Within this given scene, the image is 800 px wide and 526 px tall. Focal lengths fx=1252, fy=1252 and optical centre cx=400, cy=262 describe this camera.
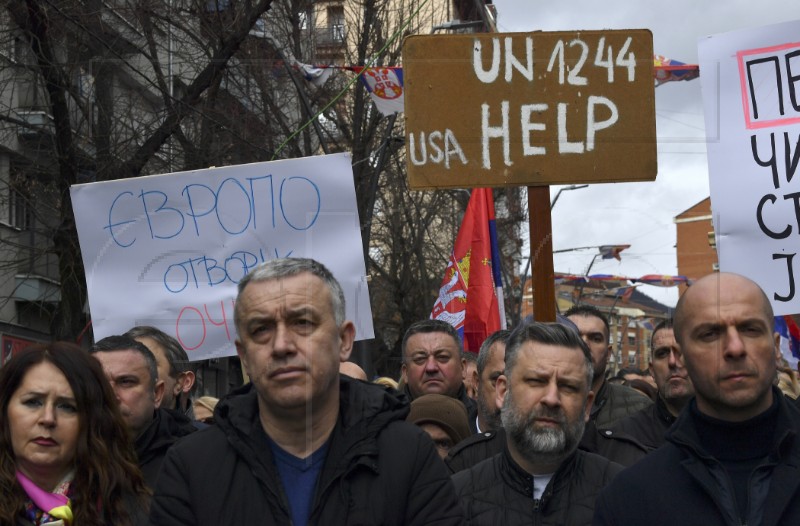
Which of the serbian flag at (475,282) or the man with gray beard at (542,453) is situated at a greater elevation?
the serbian flag at (475,282)

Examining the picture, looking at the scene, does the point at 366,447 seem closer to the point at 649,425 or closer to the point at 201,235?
the point at 649,425

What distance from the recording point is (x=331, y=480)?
2.82m

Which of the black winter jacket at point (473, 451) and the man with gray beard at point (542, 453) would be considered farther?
the black winter jacket at point (473, 451)

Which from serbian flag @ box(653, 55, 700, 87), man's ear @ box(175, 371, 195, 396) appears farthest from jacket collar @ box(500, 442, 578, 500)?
serbian flag @ box(653, 55, 700, 87)

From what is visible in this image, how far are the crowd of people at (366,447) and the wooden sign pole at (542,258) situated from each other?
0.76 m

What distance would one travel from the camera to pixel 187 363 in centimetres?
573

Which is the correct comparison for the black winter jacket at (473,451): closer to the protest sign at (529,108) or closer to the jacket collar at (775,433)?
the protest sign at (529,108)

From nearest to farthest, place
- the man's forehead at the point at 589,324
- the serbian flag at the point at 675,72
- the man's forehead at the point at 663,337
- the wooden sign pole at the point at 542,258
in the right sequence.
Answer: the wooden sign pole at the point at 542,258, the man's forehead at the point at 663,337, the man's forehead at the point at 589,324, the serbian flag at the point at 675,72

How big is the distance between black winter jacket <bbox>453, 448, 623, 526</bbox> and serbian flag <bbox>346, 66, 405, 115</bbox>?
352 inches

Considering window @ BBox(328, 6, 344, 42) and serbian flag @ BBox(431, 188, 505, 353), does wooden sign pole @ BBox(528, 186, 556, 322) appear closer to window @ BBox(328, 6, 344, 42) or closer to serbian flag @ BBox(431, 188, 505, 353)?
serbian flag @ BBox(431, 188, 505, 353)

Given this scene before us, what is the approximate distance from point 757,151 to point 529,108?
49.7 inches

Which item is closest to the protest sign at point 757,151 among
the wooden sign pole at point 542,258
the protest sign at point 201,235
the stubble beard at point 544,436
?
the wooden sign pole at point 542,258

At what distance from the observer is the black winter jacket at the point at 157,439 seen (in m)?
4.39

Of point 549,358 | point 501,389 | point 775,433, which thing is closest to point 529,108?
point 501,389
